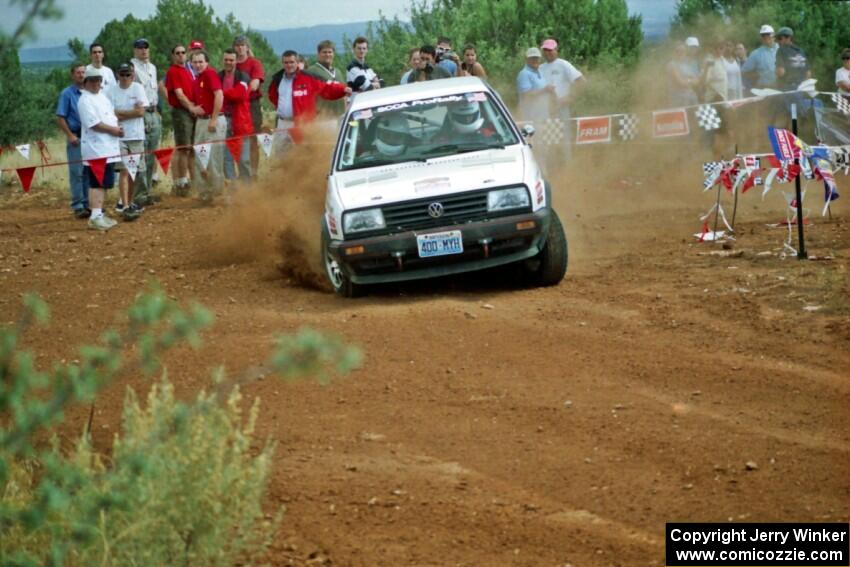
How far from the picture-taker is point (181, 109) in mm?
19750

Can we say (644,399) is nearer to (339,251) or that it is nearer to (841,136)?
(339,251)

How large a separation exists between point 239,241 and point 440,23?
15048 mm

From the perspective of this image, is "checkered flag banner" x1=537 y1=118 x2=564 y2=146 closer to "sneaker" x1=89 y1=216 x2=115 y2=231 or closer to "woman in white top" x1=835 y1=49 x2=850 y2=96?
"woman in white top" x1=835 y1=49 x2=850 y2=96

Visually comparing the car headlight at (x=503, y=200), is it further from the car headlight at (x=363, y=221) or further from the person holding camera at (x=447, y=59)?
the person holding camera at (x=447, y=59)

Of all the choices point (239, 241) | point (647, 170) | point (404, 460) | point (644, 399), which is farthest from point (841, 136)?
point (404, 460)

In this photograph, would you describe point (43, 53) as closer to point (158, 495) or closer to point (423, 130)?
point (158, 495)

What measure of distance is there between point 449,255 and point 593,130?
9239mm

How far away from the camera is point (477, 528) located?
249 inches

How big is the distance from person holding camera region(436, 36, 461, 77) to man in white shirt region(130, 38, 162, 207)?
12.8ft

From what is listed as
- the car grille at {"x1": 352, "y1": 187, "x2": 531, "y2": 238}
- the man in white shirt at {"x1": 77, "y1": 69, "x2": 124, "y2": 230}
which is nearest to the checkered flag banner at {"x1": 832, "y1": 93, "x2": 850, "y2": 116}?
the car grille at {"x1": 352, "y1": 187, "x2": 531, "y2": 238}

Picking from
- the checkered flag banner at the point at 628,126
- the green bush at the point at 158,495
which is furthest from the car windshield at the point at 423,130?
the checkered flag banner at the point at 628,126

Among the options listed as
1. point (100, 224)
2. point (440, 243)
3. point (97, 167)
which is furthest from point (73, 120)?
point (440, 243)

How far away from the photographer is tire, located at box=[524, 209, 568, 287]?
11.6 metres

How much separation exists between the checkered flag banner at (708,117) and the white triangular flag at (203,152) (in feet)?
22.3
